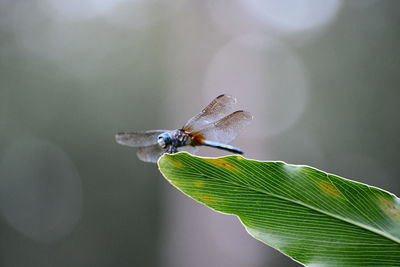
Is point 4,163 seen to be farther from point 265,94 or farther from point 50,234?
point 265,94

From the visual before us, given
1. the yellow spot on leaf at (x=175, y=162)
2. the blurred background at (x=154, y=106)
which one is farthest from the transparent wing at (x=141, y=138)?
the blurred background at (x=154, y=106)

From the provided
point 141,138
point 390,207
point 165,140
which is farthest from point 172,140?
point 390,207

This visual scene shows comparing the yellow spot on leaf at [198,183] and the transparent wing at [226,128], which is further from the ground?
the transparent wing at [226,128]

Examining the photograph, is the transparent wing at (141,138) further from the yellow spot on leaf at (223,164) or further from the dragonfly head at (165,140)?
the yellow spot on leaf at (223,164)

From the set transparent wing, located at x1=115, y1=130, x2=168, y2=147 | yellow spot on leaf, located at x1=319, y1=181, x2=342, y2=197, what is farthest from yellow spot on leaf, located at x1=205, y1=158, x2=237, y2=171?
transparent wing, located at x1=115, y1=130, x2=168, y2=147

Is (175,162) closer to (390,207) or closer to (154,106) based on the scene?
(390,207)
